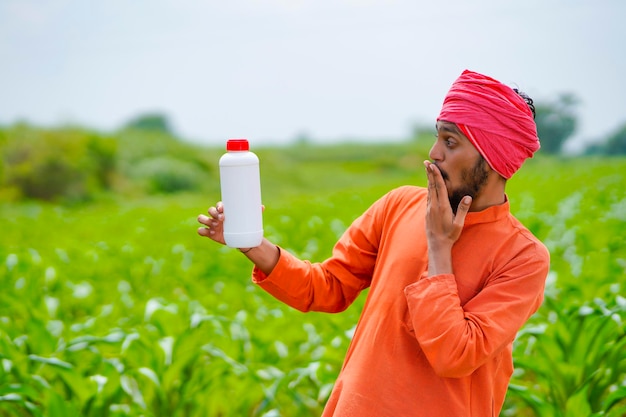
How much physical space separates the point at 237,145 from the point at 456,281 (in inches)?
25.5

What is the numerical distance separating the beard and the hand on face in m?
0.07

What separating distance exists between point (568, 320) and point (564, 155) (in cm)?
2264

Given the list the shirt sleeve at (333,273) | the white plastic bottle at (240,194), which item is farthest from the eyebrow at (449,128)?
the white plastic bottle at (240,194)

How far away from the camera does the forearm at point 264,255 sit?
6.53 ft

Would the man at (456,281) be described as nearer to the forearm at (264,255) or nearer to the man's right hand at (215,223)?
the man's right hand at (215,223)

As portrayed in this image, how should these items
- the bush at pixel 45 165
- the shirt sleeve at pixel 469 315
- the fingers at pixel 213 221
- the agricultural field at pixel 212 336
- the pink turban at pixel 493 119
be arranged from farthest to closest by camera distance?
the bush at pixel 45 165 → the agricultural field at pixel 212 336 → the fingers at pixel 213 221 → the pink turban at pixel 493 119 → the shirt sleeve at pixel 469 315

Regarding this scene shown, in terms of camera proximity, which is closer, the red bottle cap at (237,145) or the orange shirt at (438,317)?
the orange shirt at (438,317)

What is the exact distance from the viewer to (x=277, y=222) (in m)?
8.92

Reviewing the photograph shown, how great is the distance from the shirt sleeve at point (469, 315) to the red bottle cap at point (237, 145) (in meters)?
0.55

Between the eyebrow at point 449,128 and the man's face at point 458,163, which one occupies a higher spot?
the eyebrow at point 449,128

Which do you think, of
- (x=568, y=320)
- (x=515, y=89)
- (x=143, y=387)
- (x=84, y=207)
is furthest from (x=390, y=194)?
(x=84, y=207)

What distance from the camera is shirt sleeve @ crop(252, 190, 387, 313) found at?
2.05 m

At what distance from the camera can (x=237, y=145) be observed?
186cm

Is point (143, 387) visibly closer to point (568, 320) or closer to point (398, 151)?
point (568, 320)
